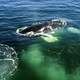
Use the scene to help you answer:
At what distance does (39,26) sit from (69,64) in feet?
19.1

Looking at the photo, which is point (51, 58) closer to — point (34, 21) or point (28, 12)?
point (34, 21)

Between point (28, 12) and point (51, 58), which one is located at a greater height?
point (28, 12)

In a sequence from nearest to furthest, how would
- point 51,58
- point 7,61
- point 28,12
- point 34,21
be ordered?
point 7,61 < point 51,58 < point 34,21 < point 28,12

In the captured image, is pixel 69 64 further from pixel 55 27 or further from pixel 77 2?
pixel 77 2

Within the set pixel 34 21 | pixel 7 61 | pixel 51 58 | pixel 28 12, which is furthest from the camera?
pixel 28 12

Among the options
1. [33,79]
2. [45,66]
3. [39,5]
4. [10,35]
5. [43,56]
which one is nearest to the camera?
[33,79]

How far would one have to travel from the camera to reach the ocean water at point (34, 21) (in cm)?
1725

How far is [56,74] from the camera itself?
17062mm

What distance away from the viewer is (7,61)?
1812 centimetres

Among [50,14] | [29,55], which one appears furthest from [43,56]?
[50,14]

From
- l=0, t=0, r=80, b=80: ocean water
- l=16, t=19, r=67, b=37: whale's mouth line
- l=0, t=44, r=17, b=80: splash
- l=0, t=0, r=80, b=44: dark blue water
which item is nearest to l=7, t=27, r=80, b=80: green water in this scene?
l=0, t=0, r=80, b=80: ocean water

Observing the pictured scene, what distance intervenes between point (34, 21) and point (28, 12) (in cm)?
319

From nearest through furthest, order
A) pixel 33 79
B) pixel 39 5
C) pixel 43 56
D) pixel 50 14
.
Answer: pixel 33 79
pixel 43 56
pixel 50 14
pixel 39 5

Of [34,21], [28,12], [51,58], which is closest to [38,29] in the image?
[34,21]
